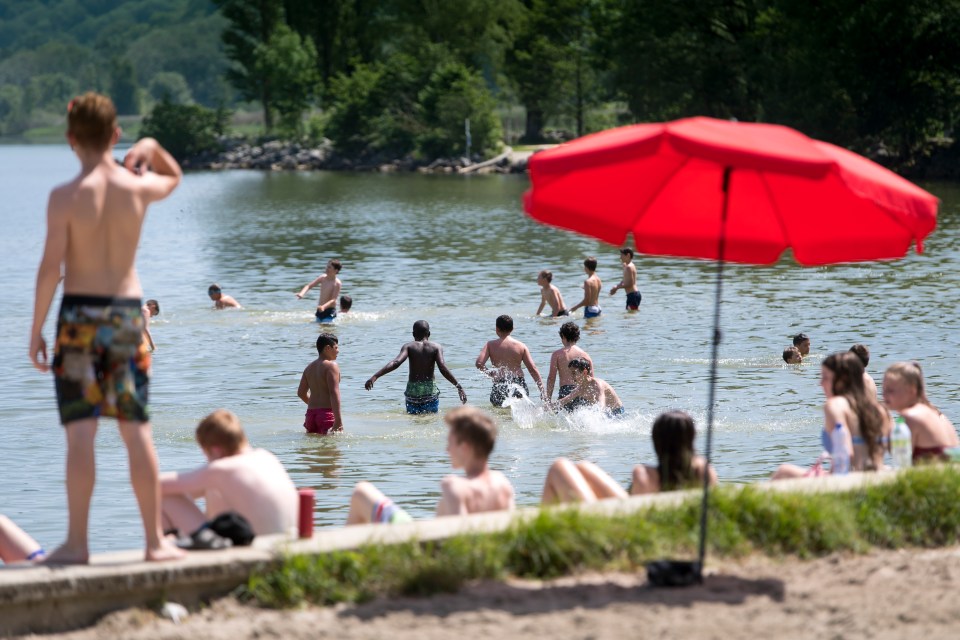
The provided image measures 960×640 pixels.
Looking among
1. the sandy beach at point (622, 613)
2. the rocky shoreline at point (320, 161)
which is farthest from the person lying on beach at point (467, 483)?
the rocky shoreline at point (320, 161)

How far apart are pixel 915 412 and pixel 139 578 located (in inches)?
184

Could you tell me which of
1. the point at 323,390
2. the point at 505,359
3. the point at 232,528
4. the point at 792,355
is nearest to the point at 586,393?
the point at 505,359

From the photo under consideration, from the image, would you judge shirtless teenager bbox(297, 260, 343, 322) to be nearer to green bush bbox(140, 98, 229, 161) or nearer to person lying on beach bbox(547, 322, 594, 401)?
person lying on beach bbox(547, 322, 594, 401)

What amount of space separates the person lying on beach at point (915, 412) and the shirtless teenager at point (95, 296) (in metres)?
4.47

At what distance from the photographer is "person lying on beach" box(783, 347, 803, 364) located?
18500 millimetres

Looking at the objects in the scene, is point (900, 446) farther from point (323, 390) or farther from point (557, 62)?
point (557, 62)

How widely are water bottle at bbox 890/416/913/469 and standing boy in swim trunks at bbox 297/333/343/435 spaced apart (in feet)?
22.1

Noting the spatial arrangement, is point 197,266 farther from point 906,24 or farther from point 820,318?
point 906,24

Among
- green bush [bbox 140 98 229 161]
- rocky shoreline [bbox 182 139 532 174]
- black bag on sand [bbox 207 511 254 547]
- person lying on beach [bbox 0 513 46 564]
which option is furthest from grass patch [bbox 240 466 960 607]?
green bush [bbox 140 98 229 161]

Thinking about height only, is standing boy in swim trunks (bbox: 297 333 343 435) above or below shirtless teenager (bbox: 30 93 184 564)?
below

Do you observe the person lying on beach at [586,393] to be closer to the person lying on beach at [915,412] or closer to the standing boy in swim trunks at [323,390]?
the standing boy in swim trunks at [323,390]

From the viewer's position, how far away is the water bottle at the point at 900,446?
8102 millimetres

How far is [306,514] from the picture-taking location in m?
6.47

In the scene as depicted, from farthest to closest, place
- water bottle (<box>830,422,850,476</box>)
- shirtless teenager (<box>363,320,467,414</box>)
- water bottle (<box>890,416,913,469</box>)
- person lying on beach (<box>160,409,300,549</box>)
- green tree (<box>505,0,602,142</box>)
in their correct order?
green tree (<box>505,0,602,142</box>) < shirtless teenager (<box>363,320,467,414</box>) < water bottle (<box>890,416,913,469</box>) < water bottle (<box>830,422,850,476</box>) < person lying on beach (<box>160,409,300,549</box>)
